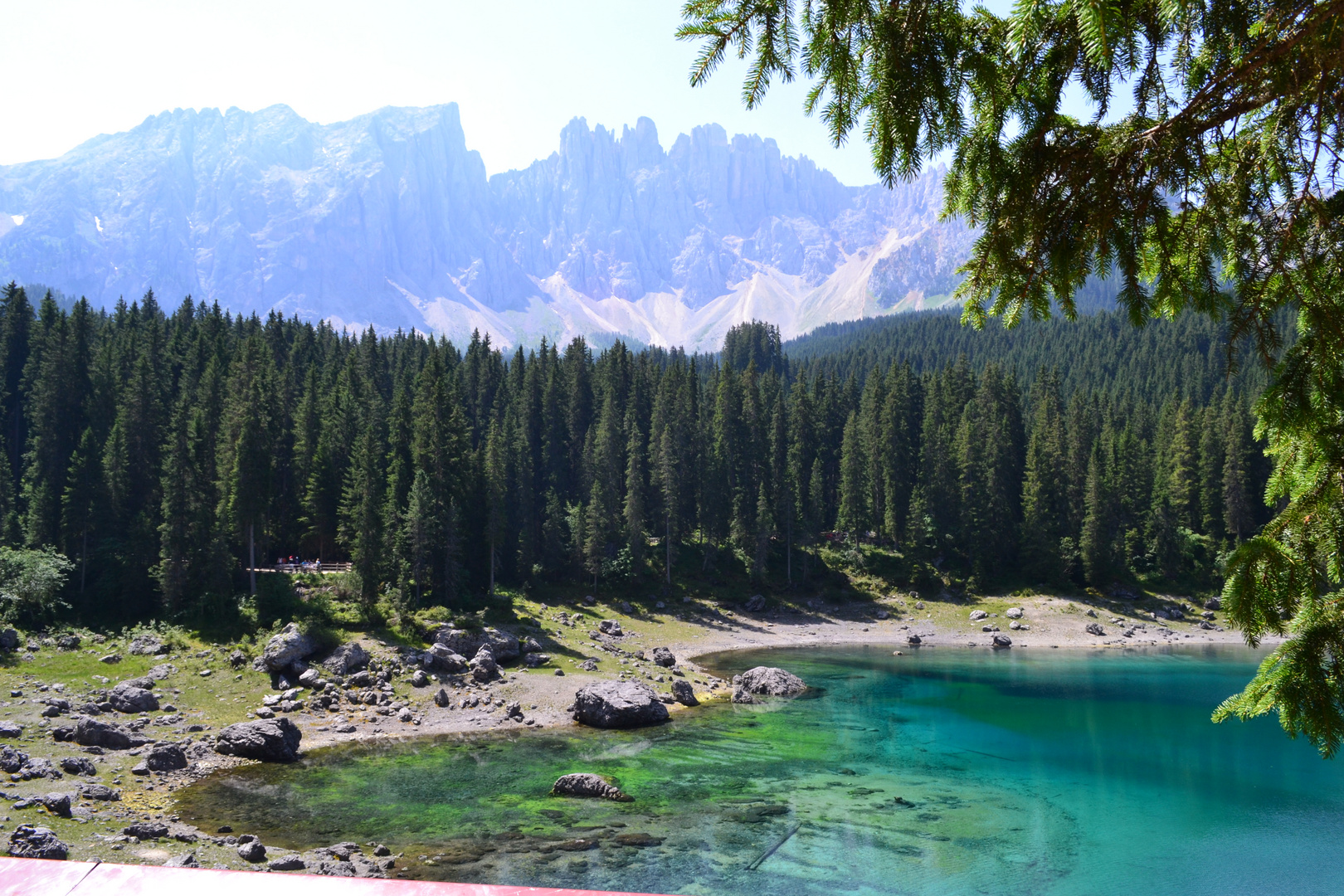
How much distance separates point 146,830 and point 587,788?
37.8 ft

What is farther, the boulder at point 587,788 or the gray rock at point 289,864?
the boulder at point 587,788

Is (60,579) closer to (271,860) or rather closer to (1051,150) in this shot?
(271,860)

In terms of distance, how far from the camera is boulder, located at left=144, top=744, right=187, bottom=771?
2531 cm

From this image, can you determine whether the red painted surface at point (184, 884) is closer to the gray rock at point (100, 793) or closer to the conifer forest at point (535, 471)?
the gray rock at point (100, 793)

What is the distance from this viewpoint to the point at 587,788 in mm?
24938

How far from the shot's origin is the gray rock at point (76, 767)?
76.8ft

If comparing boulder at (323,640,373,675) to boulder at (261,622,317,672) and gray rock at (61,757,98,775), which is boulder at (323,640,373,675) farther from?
gray rock at (61,757,98,775)

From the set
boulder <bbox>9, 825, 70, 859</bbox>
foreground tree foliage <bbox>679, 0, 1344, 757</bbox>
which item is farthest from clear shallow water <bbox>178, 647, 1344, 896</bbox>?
foreground tree foliage <bbox>679, 0, 1344, 757</bbox>

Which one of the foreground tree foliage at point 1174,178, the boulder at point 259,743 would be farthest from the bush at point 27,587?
the foreground tree foliage at point 1174,178

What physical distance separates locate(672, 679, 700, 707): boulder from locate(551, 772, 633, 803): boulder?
565 inches

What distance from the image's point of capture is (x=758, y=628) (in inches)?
2623

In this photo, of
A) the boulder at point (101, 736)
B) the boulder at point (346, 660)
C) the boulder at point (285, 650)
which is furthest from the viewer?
the boulder at point (346, 660)

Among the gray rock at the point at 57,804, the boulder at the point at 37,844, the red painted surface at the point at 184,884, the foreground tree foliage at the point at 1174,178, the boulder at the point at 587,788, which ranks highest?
the foreground tree foliage at the point at 1174,178

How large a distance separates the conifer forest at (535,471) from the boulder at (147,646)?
4.43 metres
